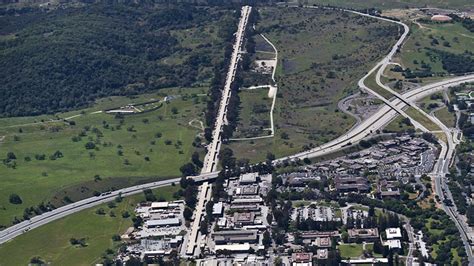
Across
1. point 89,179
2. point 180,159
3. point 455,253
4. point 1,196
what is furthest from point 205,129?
point 455,253

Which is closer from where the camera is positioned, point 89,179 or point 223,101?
point 89,179

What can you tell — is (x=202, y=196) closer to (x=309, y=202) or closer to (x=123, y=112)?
(x=309, y=202)

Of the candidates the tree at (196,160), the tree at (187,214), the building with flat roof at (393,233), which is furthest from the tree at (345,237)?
the tree at (196,160)

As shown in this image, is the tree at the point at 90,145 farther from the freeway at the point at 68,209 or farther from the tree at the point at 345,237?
the tree at the point at 345,237

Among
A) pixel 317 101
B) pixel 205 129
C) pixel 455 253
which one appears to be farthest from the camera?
pixel 317 101

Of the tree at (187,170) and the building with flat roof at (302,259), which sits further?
the tree at (187,170)

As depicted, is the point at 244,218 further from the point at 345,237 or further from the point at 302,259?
the point at 345,237
